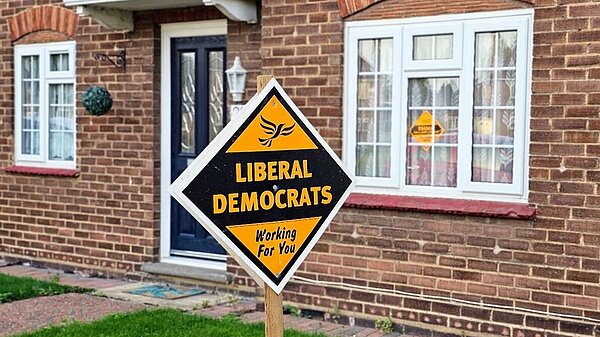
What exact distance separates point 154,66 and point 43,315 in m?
2.87

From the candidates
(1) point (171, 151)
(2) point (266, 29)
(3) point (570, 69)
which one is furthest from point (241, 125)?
(1) point (171, 151)

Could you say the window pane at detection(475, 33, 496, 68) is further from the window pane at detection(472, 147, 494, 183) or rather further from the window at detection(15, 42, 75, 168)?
the window at detection(15, 42, 75, 168)

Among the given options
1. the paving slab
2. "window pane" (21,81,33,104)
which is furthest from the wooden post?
"window pane" (21,81,33,104)

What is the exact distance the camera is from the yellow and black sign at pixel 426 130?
6477 millimetres

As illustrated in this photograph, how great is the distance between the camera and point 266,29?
727 centimetres

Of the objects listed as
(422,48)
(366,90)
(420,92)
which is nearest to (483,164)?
(420,92)

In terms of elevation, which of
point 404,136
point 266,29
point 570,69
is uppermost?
point 266,29

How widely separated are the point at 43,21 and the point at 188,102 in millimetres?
2120

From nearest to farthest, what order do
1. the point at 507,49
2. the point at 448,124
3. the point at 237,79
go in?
the point at 507,49, the point at 448,124, the point at 237,79

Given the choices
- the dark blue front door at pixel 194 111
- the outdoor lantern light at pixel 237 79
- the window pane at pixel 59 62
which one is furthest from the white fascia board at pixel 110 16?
the outdoor lantern light at pixel 237 79

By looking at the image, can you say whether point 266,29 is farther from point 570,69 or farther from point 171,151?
point 570,69

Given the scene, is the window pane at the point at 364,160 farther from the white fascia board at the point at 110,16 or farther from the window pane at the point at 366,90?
the white fascia board at the point at 110,16

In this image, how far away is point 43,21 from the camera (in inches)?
362

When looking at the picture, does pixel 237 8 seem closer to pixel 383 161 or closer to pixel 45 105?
pixel 383 161
